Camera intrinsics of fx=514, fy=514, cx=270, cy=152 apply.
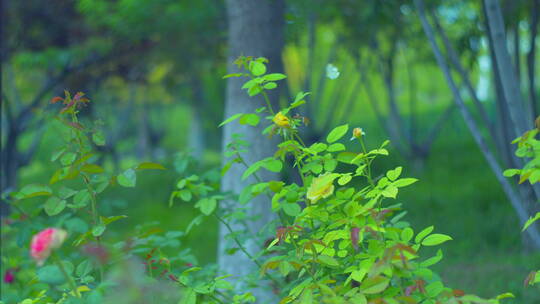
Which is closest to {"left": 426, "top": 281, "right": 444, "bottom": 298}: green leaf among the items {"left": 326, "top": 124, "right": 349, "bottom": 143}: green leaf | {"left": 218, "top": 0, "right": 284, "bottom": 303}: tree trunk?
{"left": 326, "top": 124, "right": 349, "bottom": 143}: green leaf

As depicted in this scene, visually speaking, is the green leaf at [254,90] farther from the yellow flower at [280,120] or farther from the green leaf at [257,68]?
the yellow flower at [280,120]

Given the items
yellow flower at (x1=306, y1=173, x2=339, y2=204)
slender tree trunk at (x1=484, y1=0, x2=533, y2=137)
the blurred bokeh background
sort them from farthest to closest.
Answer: the blurred bokeh background → slender tree trunk at (x1=484, y1=0, x2=533, y2=137) → yellow flower at (x1=306, y1=173, x2=339, y2=204)

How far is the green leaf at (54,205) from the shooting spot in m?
→ 1.85

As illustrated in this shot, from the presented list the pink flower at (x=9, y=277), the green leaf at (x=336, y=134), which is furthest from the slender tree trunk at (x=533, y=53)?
the pink flower at (x=9, y=277)

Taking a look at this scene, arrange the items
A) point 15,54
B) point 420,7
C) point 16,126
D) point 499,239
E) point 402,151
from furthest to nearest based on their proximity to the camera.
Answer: point 402,151 < point 15,54 < point 16,126 < point 499,239 < point 420,7

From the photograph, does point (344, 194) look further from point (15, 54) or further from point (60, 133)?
point (15, 54)

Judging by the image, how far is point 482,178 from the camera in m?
8.49

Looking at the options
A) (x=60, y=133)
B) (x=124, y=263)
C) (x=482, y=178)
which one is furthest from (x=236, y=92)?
(x=482, y=178)

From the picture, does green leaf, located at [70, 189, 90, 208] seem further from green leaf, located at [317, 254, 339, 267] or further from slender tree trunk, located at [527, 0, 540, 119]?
slender tree trunk, located at [527, 0, 540, 119]

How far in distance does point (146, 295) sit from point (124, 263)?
17 cm

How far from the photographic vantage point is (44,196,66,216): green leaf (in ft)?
6.07

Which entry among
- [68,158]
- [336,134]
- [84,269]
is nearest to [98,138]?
[68,158]

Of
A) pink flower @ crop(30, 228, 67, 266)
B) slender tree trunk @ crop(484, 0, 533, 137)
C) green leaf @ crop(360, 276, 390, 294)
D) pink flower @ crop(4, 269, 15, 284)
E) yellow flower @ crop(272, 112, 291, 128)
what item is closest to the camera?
pink flower @ crop(30, 228, 67, 266)

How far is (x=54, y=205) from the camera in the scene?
188 cm
